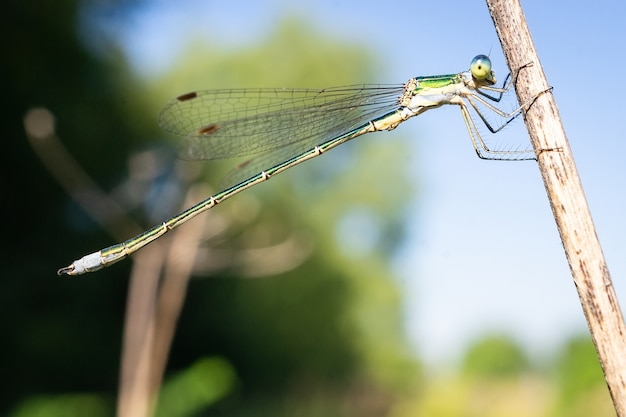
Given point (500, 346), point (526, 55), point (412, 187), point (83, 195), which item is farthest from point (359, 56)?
point (526, 55)

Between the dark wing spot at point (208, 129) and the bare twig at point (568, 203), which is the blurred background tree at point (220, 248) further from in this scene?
the bare twig at point (568, 203)

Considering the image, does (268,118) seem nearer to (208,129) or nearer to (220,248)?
(208,129)

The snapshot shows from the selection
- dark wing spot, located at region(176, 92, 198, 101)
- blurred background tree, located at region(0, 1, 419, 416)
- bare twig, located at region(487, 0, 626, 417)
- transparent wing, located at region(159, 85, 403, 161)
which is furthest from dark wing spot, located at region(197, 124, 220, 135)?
blurred background tree, located at region(0, 1, 419, 416)

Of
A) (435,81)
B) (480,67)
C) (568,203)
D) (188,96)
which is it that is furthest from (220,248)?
(568,203)

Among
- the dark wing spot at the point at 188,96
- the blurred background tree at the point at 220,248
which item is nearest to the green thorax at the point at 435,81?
the dark wing spot at the point at 188,96

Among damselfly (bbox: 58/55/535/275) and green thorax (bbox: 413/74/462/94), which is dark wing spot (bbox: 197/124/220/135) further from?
green thorax (bbox: 413/74/462/94)

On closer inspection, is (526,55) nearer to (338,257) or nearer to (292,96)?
(292,96)
